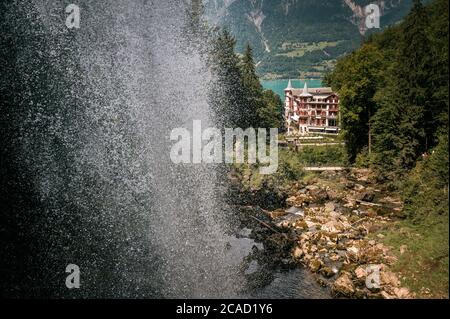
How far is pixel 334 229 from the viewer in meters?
19.9

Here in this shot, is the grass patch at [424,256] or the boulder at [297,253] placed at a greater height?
the grass patch at [424,256]

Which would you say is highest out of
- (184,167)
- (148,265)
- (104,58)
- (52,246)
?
(104,58)

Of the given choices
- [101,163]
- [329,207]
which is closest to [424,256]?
[329,207]

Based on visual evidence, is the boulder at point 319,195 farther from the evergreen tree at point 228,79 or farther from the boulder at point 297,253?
the boulder at point 297,253

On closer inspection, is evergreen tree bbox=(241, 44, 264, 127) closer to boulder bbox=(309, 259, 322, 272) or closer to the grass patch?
boulder bbox=(309, 259, 322, 272)

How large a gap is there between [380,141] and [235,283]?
17608mm

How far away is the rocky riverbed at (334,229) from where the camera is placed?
582 inches

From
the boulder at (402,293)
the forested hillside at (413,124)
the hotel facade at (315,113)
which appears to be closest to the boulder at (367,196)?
the forested hillside at (413,124)

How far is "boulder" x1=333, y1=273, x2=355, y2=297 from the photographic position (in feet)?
46.0

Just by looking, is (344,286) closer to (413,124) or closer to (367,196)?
(367,196)

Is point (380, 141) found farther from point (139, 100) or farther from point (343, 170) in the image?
point (139, 100)

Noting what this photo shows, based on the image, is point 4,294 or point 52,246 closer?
point 4,294
